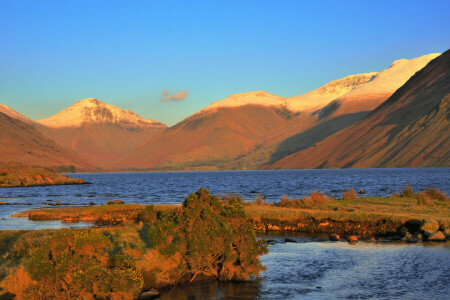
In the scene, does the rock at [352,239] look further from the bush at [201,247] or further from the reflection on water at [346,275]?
the bush at [201,247]

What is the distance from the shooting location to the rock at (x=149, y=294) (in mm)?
19359

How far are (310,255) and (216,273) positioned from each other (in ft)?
26.0

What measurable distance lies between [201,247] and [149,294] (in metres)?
2.92

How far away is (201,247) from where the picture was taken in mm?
20797

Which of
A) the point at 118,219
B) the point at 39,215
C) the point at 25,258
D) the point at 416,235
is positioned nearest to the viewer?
the point at 25,258

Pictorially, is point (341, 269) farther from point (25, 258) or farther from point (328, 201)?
point (328, 201)

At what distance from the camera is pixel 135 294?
18.6 metres

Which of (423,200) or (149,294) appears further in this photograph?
(423,200)

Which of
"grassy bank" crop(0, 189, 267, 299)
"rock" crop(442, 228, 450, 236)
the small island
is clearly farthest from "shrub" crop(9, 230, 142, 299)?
the small island

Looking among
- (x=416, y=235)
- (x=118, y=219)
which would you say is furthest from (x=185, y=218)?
(x=118, y=219)

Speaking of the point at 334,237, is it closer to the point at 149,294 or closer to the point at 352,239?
the point at 352,239

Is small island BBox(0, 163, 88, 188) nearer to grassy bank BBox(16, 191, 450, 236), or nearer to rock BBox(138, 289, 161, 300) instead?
grassy bank BBox(16, 191, 450, 236)

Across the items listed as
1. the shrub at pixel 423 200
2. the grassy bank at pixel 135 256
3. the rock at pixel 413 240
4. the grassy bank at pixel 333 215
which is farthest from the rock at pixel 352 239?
the shrub at pixel 423 200

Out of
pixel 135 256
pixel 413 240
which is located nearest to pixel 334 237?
pixel 413 240
